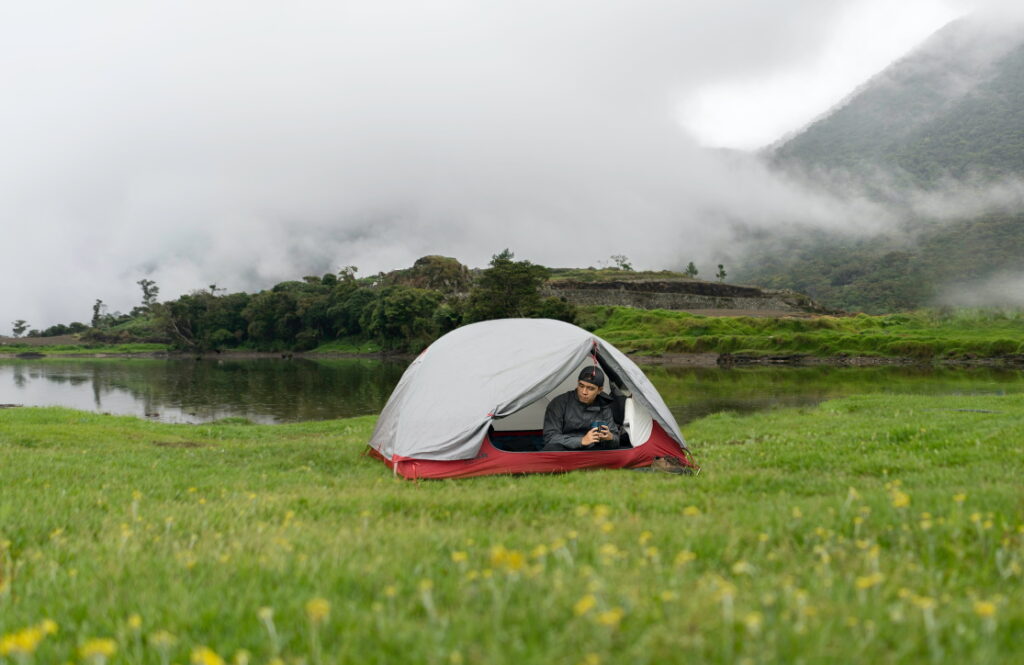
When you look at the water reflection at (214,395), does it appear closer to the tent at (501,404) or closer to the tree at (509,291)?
the tent at (501,404)

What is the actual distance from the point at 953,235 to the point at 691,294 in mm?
113338

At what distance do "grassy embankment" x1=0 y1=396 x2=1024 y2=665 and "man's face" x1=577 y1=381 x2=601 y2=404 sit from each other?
4.39m

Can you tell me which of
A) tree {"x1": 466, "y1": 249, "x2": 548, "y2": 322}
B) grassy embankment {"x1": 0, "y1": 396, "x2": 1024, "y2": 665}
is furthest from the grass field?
grassy embankment {"x1": 0, "y1": 396, "x2": 1024, "y2": 665}

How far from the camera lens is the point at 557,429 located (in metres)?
12.1

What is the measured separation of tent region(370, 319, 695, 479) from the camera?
36.5ft

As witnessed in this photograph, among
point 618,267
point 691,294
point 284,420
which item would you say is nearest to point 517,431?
point 284,420

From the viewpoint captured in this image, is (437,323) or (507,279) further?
(437,323)

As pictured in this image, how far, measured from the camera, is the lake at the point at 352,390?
118 ft

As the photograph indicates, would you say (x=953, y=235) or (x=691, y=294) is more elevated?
(x=953, y=235)

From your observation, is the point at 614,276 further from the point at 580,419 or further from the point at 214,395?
the point at 580,419

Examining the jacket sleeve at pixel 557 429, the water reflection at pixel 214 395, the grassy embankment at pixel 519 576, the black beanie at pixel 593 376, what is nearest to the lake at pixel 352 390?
the water reflection at pixel 214 395

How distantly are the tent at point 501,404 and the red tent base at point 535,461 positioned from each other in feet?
0.06

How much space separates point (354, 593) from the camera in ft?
10.8

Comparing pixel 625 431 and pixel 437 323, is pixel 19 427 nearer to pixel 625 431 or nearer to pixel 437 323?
pixel 625 431
